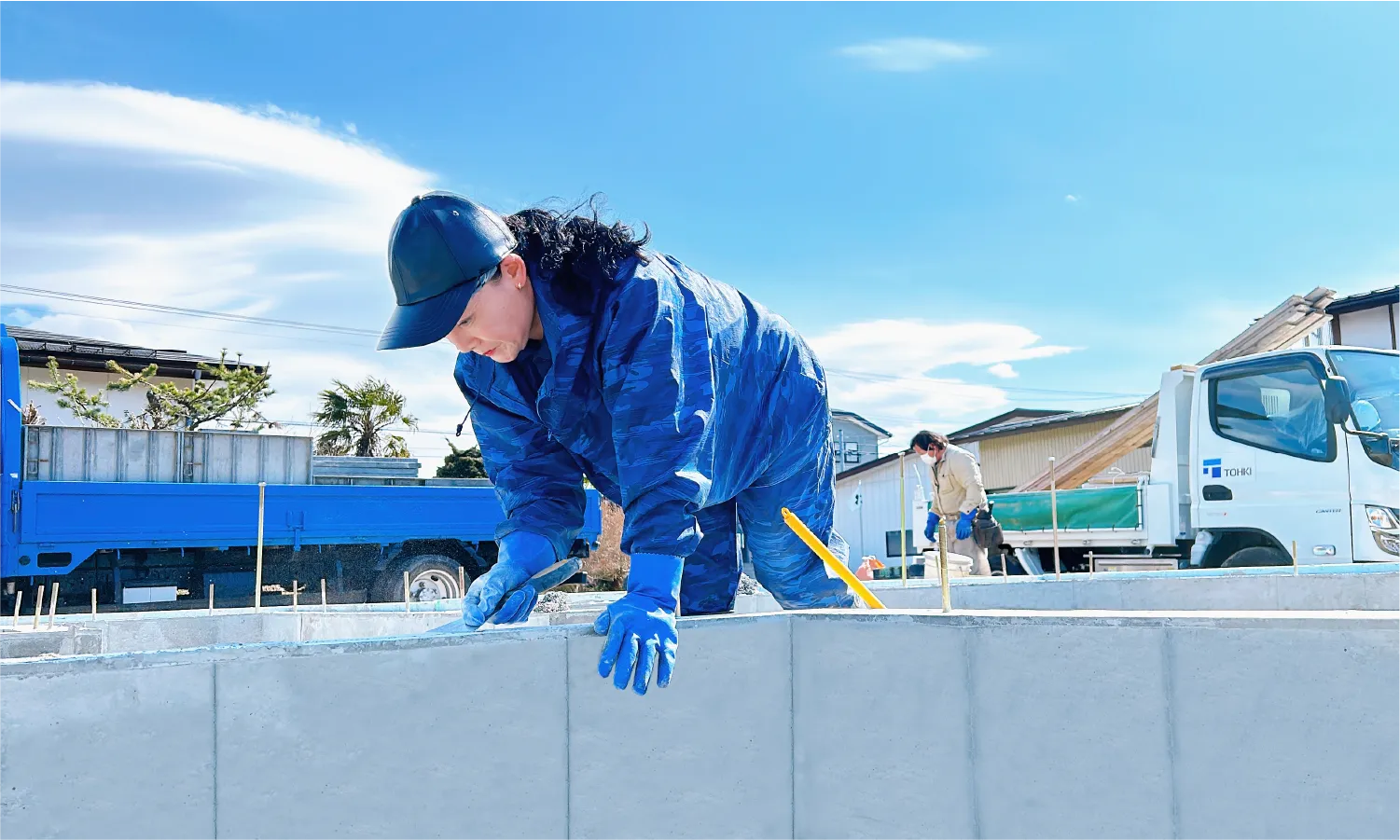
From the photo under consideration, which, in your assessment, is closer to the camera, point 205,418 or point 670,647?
point 670,647

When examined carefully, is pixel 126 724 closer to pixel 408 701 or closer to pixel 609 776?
pixel 408 701

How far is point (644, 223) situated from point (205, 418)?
17.4 meters

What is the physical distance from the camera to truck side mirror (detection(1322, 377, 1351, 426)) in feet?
20.1

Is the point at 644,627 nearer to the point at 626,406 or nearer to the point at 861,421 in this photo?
the point at 626,406

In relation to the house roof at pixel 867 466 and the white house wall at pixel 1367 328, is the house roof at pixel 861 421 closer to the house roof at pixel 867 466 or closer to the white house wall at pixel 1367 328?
the house roof at pixel 867 466

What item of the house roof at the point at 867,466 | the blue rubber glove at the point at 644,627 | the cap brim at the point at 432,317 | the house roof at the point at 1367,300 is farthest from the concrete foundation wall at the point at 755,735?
the house roof at the point at 867,466

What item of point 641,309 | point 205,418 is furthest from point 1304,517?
point 205,418

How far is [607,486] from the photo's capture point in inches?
113

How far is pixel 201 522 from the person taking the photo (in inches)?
377

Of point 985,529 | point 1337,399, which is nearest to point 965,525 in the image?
point 985,529

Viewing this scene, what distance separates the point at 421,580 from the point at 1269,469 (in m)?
7.84

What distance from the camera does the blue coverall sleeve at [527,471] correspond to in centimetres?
280

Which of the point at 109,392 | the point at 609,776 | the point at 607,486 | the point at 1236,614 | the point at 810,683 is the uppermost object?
the point at 109,392

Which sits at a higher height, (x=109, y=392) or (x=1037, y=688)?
(x=109, y=392)
